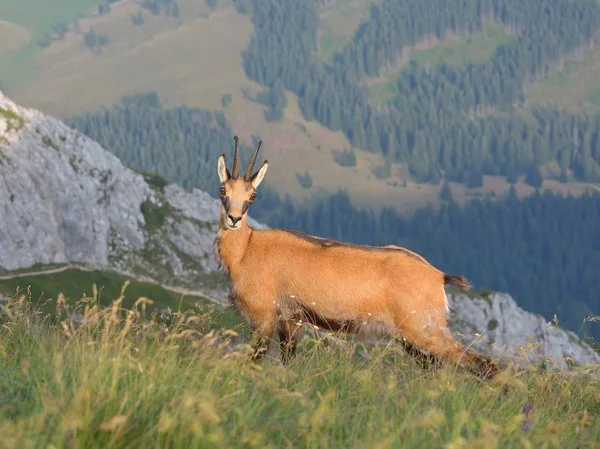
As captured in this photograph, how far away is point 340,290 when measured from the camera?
17.8 m

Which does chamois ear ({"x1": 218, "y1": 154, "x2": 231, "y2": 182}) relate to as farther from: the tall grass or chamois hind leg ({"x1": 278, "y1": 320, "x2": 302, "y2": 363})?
the tall grass

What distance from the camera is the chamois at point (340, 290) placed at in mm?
17438

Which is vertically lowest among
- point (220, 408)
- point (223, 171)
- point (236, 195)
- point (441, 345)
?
point (441, 345)

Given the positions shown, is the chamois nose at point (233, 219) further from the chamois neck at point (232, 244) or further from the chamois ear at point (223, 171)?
the chamois ear at point (223, 171)

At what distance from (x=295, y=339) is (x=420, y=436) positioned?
818 cm

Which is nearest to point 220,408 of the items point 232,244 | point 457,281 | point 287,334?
point 287,334

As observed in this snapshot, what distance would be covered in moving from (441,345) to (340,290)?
2246 mm

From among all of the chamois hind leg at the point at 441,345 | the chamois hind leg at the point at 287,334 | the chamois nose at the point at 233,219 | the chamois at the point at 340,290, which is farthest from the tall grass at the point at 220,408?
the chamois nose at the point at 233,219

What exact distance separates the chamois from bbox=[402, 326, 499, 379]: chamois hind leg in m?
0.02

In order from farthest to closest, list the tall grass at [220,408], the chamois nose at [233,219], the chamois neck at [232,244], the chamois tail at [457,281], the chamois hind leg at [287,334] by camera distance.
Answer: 1. the chamois neck at [232,244]
2. the chamois nose at [233,219]
3. the chamois tail at [457,281]
4. the chamois hind leg at [287,334]
5. the tall grass at [220,408]

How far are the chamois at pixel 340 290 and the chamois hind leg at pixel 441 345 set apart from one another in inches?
0.8

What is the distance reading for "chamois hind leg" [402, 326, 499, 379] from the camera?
16859 mm

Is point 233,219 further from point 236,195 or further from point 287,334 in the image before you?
point 287,334

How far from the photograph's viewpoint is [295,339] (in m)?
16.6
